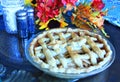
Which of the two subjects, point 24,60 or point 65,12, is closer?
point 24,60

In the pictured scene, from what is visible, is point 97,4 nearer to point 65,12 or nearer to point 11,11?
point 65,12

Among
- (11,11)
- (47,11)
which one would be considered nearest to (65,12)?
(47,11)

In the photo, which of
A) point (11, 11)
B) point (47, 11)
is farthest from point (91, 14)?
point (11, 11)

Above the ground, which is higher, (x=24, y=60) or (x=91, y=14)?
(x=91, y=14)

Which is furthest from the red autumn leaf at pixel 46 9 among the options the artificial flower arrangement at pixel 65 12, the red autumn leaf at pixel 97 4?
the red autumn leaf at pixel 97 4

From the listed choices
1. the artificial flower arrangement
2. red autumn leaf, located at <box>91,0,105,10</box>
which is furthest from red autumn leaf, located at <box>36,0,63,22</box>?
red autumn leaf, located at <box>91,0,105,10</box>

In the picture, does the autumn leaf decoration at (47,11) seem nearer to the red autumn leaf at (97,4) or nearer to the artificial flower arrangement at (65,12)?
the artificial flower arrangement at (65,12)
